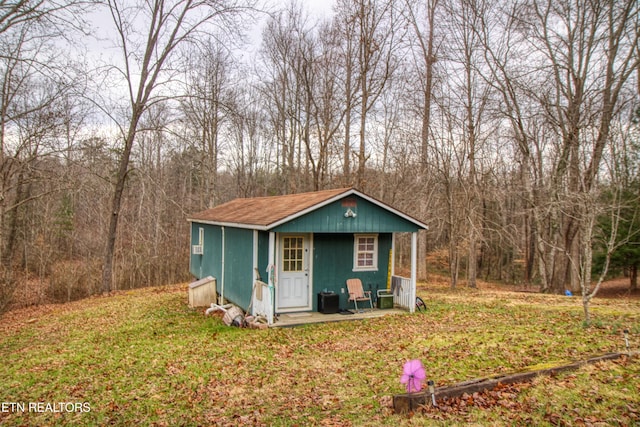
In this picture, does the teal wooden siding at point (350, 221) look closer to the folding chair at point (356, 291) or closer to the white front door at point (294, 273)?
the white front door at point (294, 273)

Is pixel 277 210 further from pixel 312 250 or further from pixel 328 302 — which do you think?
pixel 328 302

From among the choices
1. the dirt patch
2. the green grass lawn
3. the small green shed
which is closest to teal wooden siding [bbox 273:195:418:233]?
the small green shed

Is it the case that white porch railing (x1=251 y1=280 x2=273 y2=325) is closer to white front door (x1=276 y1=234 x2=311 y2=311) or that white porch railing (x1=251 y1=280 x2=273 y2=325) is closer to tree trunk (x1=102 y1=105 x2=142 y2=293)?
white front door (x1=276 y1=234 x2=311 y2=311)

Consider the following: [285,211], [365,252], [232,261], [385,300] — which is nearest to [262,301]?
[285,211]

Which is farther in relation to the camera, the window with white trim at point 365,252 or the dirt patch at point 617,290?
the dirt patch at point 617,290

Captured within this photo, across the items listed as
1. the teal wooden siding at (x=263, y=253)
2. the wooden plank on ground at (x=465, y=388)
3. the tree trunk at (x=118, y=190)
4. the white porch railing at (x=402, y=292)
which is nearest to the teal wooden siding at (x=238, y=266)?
the teal wooden siding at (x=263, y=253)

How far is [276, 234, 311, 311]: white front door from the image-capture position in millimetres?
10367

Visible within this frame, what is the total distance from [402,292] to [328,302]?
91.1 inches

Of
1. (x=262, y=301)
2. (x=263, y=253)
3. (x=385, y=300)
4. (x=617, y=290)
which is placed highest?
(x=263, y=253)

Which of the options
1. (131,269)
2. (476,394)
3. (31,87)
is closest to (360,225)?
A: (476,394)

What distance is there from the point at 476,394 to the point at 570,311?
759 cm

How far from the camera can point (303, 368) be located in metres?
6.82

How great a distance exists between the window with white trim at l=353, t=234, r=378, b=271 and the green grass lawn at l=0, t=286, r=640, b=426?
159cm

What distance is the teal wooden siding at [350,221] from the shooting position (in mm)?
9641
